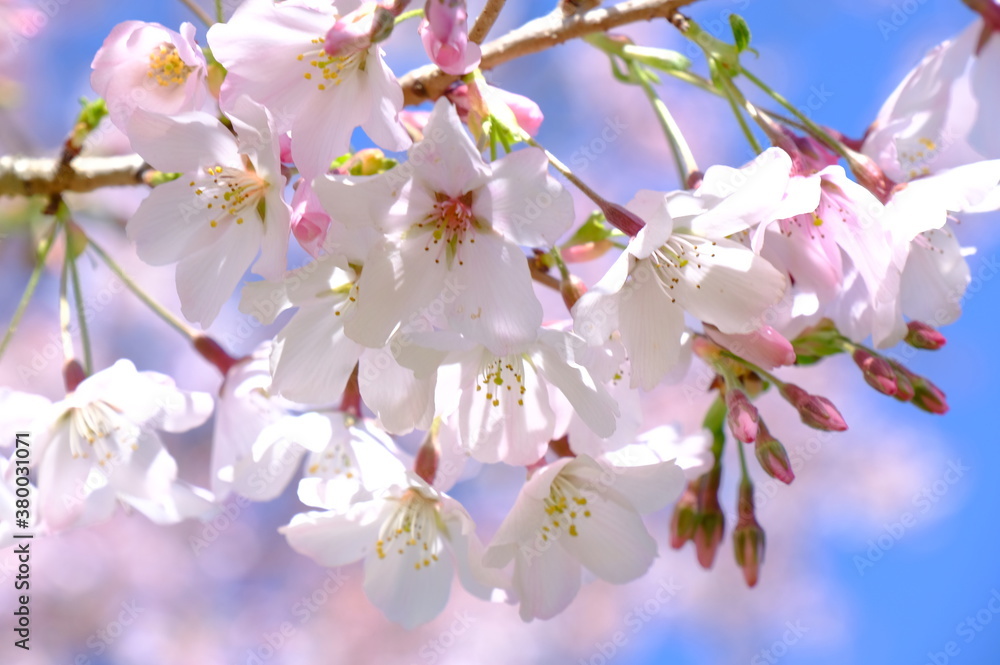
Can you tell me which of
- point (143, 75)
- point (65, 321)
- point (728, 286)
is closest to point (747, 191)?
point (728, 286)

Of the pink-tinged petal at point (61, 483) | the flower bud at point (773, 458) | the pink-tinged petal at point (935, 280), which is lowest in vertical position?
the pink-tinged petal at point (61, 483)

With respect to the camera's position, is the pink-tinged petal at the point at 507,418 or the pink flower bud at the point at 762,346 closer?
the pink flower bud at the point at 762,346

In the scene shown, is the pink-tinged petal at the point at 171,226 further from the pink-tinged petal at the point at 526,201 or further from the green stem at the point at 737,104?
the green stem at the point at 737,104

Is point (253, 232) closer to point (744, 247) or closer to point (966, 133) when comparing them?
point (744, 247)

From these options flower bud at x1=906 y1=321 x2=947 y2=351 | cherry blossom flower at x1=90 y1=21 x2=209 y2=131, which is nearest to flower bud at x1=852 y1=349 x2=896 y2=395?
flower bud at x1=906 y1=321 x2=947 y2=351

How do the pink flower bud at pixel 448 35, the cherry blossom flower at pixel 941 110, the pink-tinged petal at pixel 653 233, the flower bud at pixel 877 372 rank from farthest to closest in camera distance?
the cherry blossom flower at pixel 941 110
the flower bud at pixel 877 372
the pink-tinged petal at pixel 653 233
the pink flower bud at pixel 448 35

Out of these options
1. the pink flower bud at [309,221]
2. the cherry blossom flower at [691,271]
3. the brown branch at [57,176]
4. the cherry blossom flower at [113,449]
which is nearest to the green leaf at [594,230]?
the cherry blossom flower at [691,271]

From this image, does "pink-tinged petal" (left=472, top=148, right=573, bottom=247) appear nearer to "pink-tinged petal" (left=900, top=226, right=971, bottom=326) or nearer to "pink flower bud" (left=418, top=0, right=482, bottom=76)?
"pink flower bud" (left=418, top=0, right=482, bottom=76)
